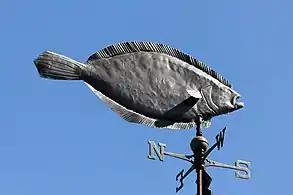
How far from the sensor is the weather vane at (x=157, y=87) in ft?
20.6

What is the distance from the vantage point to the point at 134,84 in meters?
6.33

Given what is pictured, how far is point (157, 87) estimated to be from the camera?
641 cm

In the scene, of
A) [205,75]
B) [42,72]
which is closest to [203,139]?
[205,75]

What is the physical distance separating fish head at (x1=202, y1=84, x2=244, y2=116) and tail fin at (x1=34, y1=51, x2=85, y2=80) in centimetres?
117

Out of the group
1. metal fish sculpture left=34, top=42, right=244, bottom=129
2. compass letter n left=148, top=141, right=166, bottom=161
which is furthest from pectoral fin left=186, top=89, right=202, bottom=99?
compass letter n left=148, top=141, right=166, bottom=161

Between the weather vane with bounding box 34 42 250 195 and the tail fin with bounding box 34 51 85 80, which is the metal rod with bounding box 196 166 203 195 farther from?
the tail fin with bounding box 34 51 85 80

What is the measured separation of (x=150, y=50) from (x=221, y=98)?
2.58ft

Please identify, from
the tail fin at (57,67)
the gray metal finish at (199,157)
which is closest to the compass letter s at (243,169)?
the gray metal finish at (199,157)

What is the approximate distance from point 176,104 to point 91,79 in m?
0.77

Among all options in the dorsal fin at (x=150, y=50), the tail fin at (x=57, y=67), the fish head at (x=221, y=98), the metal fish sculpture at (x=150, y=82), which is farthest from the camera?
the fish head at (x=221, y=98)

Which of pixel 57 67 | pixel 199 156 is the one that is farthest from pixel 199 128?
pixel 57 67

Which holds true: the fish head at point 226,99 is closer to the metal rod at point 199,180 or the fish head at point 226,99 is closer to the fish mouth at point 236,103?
the fish mouth at point 236,103

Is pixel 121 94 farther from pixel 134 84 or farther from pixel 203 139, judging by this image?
pixel 203 139

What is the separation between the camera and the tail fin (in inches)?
242
